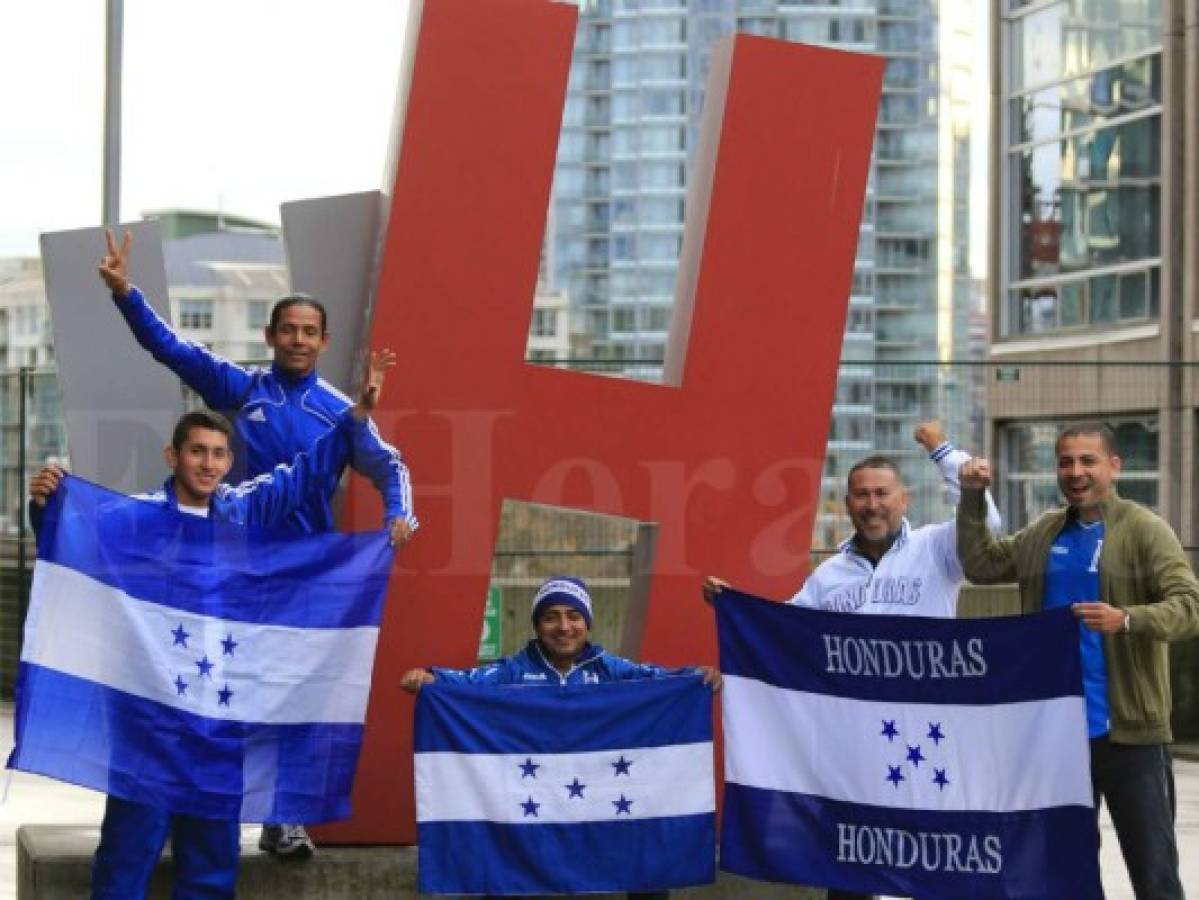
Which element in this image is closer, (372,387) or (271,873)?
(372,387)

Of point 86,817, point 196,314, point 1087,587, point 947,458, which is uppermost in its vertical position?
point 196,314

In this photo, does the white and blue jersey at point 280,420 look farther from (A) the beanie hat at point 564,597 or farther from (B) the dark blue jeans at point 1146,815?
(B) the dark blue jeans at point 1146,815

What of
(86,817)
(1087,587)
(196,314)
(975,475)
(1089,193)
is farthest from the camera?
(196,314)

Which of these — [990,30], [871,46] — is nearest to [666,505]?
[990,30]

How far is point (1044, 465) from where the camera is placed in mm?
20375

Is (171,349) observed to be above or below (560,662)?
above

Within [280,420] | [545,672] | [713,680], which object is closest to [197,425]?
[280,420]

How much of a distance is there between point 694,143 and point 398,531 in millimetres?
136928

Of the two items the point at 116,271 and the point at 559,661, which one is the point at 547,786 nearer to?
the point at 559,661

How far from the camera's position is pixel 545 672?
7.39m

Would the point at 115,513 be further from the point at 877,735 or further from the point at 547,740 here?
the point at 877,735

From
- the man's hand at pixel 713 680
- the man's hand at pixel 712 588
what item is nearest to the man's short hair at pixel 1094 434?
the man's hand at pixel 712 588

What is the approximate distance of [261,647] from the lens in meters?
7.22

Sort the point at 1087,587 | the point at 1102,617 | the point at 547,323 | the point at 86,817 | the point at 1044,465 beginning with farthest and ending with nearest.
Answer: the point at 547,323 < the point at 1044,465 < the point at 86,817 < the point at 1087,587 < the point at 1102,617
